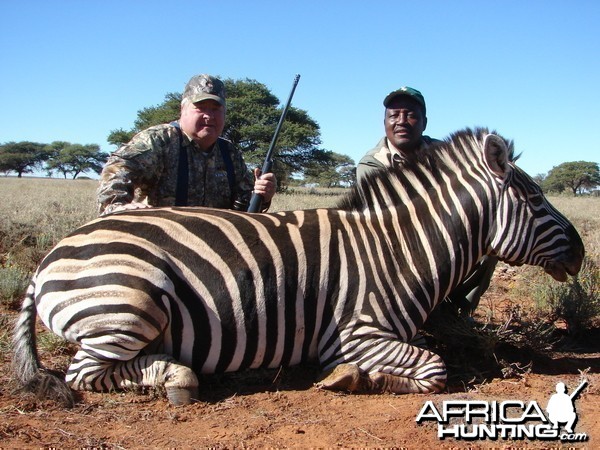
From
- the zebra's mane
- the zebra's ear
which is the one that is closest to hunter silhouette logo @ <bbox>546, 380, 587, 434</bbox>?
the zebra's ear

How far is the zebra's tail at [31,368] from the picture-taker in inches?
121

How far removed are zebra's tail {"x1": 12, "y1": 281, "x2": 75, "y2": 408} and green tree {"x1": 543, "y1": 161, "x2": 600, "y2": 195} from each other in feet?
130

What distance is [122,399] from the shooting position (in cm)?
314

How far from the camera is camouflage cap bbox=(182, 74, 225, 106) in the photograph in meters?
4.94

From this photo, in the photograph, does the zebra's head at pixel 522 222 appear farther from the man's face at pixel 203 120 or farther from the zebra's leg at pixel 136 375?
the man's face at pixel 203 120

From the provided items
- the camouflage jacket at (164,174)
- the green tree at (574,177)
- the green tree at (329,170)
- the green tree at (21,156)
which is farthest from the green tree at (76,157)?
the camouflage jacket at (164,174)

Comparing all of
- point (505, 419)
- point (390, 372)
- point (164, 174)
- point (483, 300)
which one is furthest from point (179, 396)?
point (483, 300)

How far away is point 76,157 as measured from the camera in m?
48.5

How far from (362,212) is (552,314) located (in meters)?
2.69

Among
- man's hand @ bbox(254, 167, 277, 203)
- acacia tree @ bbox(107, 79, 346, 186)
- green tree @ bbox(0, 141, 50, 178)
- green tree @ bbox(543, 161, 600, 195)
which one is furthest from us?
green tree @ bbox(0, 141, 50, 178)

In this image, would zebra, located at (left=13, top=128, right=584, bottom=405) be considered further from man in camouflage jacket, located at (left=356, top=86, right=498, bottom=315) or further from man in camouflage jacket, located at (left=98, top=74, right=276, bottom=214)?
man in camouflage jacket, located at (left=356, top=86, right=498, bottom=315)

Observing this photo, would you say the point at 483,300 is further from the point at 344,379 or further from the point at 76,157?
the point at 76,157

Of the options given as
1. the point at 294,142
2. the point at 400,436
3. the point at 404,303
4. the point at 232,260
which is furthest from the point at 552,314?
the point at 294,142

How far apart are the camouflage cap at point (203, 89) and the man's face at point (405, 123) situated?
71.2 inches
